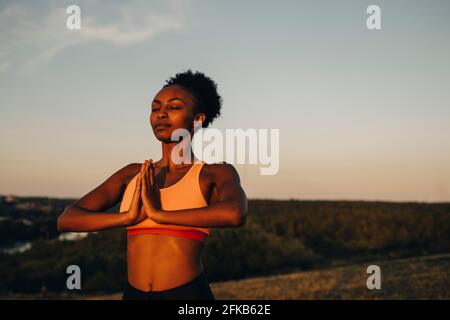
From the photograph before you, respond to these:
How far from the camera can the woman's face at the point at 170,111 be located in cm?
273

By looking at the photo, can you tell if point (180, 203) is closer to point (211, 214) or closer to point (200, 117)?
point (211, 214)

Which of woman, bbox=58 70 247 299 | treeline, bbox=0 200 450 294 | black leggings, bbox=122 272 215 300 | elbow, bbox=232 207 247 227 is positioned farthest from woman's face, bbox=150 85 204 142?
treeline, bbox=0 200 450 294

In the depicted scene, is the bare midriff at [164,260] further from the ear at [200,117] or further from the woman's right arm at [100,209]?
the ear at [200,117]

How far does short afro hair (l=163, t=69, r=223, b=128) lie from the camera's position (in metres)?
2.94

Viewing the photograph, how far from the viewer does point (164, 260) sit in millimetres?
2582

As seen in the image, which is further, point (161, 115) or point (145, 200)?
point (161, 115)

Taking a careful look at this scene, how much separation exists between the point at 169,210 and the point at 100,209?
1.69 feet

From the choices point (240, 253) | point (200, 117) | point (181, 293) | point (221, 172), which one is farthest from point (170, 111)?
point (240, 253)

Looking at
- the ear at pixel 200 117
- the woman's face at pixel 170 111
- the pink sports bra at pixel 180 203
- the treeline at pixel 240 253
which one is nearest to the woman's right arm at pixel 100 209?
the pink sports bra at pixel 180 203
